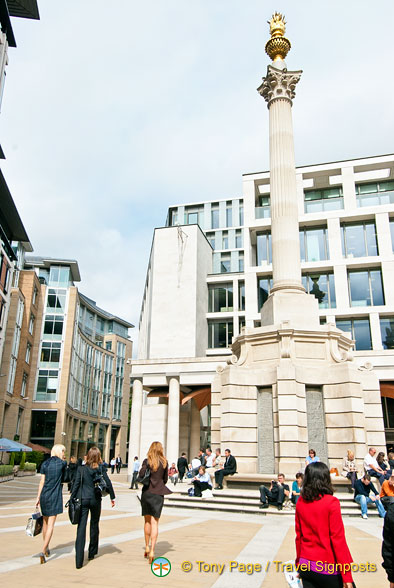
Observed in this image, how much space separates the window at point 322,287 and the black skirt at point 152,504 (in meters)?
37.1

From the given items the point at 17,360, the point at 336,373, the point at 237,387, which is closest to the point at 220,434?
the point at 237,387

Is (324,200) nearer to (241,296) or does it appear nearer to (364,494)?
(241,296)

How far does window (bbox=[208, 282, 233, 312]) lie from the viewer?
177 feet

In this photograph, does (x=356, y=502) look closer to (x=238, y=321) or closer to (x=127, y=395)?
(x=238, y=321)

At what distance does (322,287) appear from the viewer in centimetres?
4434

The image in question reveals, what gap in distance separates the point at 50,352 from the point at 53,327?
3416 millimetres

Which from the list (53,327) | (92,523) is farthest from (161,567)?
(53,327)

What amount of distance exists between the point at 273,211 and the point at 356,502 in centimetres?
1234

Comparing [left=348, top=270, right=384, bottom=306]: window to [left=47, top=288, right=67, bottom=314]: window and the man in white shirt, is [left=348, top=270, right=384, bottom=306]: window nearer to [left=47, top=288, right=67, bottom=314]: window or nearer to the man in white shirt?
the man in white shirt

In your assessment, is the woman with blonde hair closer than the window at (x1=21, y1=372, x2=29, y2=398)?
Yes

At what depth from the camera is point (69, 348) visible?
217 ft

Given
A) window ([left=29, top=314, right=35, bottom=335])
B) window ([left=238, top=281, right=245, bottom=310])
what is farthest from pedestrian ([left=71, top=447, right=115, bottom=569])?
window ([left=29, top=314, right=35, bottom=335])

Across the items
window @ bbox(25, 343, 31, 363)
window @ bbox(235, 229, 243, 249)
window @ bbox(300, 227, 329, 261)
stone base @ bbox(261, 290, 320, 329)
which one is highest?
window @ bbox(235, 229, 243, 249)

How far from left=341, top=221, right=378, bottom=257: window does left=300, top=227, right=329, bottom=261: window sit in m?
1.72
